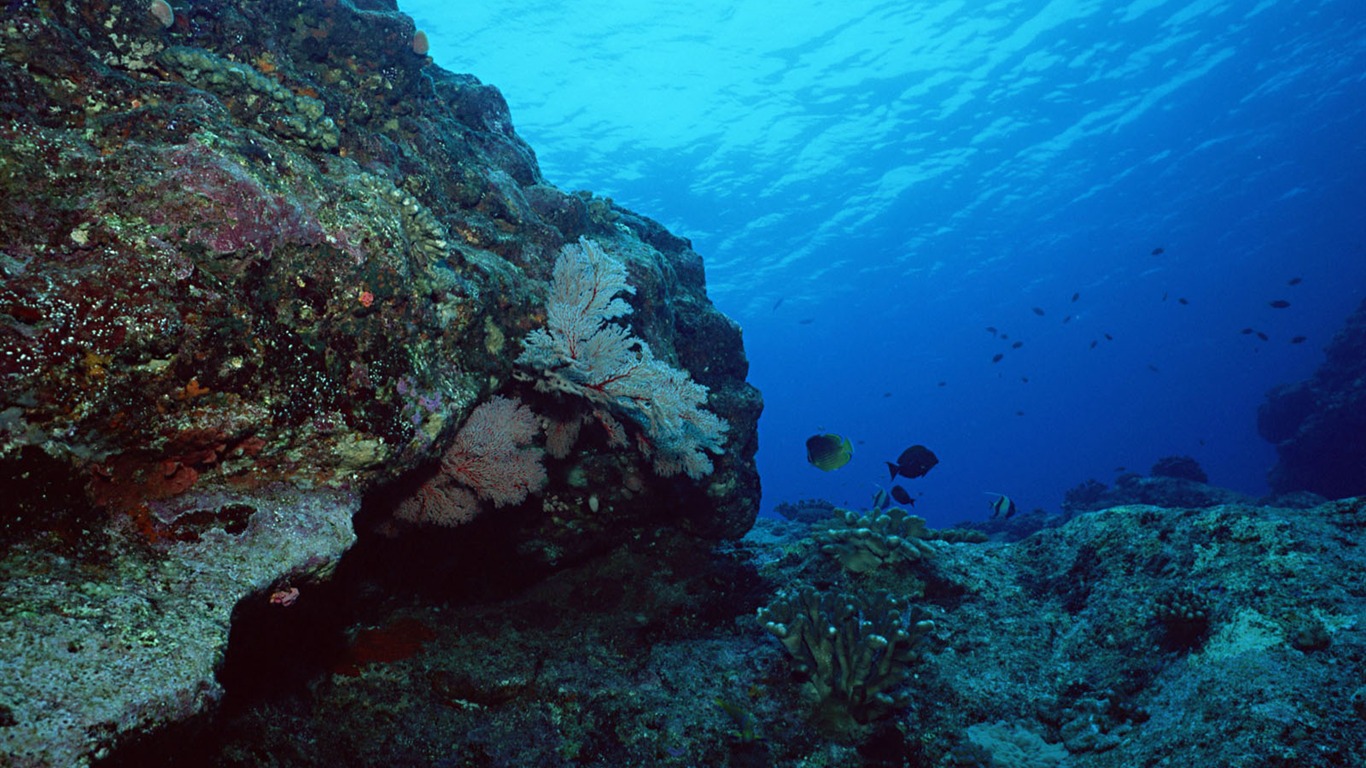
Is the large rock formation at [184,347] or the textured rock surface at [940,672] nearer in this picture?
the large rock formation at [184,347]

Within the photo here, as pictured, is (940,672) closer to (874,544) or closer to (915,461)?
(874,544)

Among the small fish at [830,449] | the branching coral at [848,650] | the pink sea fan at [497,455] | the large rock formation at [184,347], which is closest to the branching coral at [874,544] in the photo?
the small fish at [830,449]

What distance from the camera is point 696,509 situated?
5730mm

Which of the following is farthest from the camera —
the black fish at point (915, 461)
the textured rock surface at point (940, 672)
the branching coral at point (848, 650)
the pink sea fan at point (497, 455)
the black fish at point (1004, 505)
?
the black fish at point (1004, 505)

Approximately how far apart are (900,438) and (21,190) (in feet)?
468

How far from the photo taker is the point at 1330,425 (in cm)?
1666

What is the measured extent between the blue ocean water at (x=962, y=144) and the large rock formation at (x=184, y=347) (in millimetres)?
16213

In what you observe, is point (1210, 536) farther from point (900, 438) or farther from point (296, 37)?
point (900, 438)

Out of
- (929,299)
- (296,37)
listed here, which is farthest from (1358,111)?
(296,37)

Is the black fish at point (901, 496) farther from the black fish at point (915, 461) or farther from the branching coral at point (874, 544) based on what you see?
the branching coral at point (874, 544)

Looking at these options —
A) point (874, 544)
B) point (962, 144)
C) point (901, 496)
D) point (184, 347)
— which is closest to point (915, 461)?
point (901, 496)

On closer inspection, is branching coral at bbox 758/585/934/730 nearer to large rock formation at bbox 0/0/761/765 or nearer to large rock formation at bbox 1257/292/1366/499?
large rock formation at bbox 0/0/761/765

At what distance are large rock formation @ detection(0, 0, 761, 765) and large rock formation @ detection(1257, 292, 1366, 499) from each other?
22754 mm

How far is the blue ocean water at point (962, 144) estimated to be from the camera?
82.3 ft
